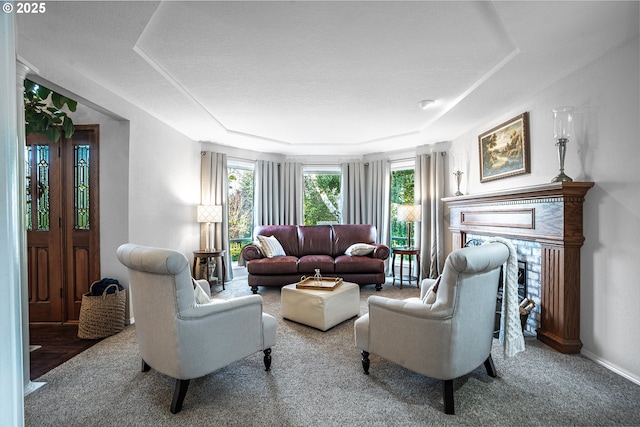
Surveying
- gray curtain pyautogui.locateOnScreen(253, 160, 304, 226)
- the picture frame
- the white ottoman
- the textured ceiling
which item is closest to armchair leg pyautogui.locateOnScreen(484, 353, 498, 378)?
the white ottoman

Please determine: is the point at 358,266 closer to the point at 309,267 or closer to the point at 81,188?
the point at 309,267

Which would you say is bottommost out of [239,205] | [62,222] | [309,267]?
[309,267]

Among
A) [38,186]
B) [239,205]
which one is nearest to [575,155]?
[239,205]

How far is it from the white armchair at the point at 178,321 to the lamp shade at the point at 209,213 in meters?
2.50

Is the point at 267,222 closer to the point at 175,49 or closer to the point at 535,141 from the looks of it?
the point at 175,49

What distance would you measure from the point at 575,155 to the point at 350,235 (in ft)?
10.9

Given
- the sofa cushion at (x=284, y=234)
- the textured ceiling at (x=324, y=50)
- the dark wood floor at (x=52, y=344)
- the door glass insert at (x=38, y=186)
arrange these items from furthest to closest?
the sofa cushion at (x=284, y=234) < the door glass insert at (x=38, y=186) < the dark wood floor at (x=52, y=344) < the textured ceiling at (x=324, y=50)

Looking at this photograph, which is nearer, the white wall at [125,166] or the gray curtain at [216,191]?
the white wall at [125,166]

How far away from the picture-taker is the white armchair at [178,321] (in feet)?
5.42

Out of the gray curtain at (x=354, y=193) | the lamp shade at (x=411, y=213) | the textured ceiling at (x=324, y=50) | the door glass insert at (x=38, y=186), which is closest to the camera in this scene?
the textured ceiling at (x=324, y=50)

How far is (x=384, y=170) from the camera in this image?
5.48m

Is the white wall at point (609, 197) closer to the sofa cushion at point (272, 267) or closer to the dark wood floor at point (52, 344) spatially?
the sofa cushion at point (272, 267)

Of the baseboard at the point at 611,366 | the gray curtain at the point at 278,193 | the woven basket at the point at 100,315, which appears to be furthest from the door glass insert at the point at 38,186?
the baseboard at the point at 611,366

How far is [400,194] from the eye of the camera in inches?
217
